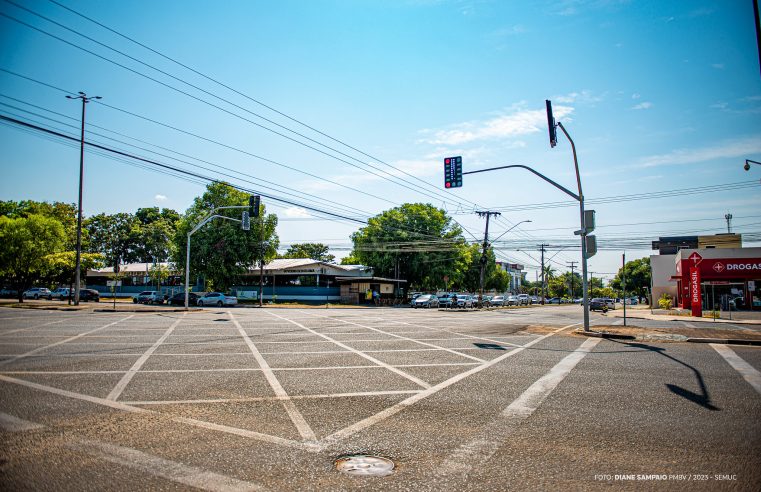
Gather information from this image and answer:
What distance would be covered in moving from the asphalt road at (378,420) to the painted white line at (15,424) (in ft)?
0.11

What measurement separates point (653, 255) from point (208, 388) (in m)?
64.3

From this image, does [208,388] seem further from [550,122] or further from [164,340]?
[550,122]

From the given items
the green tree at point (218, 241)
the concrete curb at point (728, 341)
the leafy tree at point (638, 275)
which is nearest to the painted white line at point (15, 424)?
the concrete curb at point (728, 341)

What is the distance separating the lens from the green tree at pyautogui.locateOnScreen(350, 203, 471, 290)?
5778 cm

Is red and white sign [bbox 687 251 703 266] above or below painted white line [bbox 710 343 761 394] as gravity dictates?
above

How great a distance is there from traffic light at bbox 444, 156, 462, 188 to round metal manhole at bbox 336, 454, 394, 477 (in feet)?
47.6

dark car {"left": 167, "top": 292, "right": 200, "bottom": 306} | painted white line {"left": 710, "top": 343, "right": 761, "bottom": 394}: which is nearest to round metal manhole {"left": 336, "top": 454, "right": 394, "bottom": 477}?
painted white line {"left": 710, "top": 343, "right": 761, "bottom": 394}

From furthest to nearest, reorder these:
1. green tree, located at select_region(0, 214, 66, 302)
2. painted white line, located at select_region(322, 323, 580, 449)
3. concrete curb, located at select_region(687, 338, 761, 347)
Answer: green tree, located at select_region(0, 214, 66, 302), concrete curb, located at select_region(687, 338, 761, 347), painted white line, located at select_region(322, 323, 580, 449)

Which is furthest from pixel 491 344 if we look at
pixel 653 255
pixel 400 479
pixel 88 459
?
pixel 653 255

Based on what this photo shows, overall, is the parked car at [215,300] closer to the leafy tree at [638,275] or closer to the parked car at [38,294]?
the parked car at [38,294]

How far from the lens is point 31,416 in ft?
18.1

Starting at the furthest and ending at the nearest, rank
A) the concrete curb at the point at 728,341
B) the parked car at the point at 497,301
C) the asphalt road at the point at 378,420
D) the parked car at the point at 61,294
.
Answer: the parked car at the point at 497,301 < the parked car at the point at 61,294 < the concrete curb at the point at 728,341 < the asphalt road at the point at 378,420

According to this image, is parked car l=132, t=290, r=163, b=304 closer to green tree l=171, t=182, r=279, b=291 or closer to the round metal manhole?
green tree l=171, t=182, r=279, b=291

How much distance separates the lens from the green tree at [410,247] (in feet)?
190
